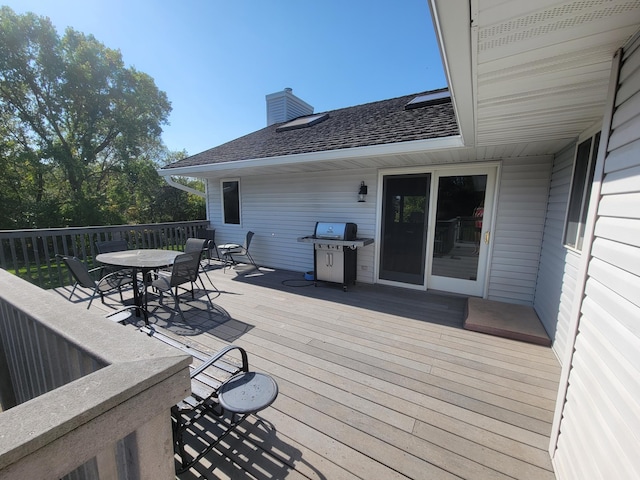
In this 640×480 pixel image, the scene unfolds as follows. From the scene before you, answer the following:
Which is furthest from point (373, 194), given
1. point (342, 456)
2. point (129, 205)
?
point (129, 205)

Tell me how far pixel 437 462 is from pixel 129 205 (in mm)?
16594

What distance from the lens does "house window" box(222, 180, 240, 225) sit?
21.6ft

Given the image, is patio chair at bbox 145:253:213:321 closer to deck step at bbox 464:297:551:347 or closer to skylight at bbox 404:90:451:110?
deck step at bbox 464:297:551:347

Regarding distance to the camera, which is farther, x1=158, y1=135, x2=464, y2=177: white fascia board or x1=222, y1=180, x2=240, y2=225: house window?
x1=222, y1=180, x2=240, y2=225: house window

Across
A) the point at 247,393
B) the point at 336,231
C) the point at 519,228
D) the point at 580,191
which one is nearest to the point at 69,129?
the point at 336,231

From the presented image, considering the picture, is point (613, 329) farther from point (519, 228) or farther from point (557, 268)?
point (519, 228)

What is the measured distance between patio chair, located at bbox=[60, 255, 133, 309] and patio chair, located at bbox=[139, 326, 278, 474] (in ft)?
7.45

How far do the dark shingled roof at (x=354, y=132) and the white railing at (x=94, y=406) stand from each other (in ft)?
12.2

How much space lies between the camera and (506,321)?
3.21 metres

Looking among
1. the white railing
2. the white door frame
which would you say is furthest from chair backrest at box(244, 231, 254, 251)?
the white railing

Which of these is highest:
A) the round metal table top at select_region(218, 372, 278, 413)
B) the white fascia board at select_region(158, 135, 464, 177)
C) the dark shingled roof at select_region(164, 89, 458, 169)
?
the dark shingled roof at select_region(164, 89, 458, 169)

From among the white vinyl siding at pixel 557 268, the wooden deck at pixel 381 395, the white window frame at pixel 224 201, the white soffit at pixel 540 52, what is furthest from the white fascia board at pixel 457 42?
the white window frame at pixel 224 201

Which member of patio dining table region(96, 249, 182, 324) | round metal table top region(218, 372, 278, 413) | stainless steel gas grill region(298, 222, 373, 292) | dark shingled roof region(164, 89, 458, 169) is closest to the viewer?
round metal table top region(218, 372, 278, 413)

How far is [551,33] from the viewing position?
1.21 m
